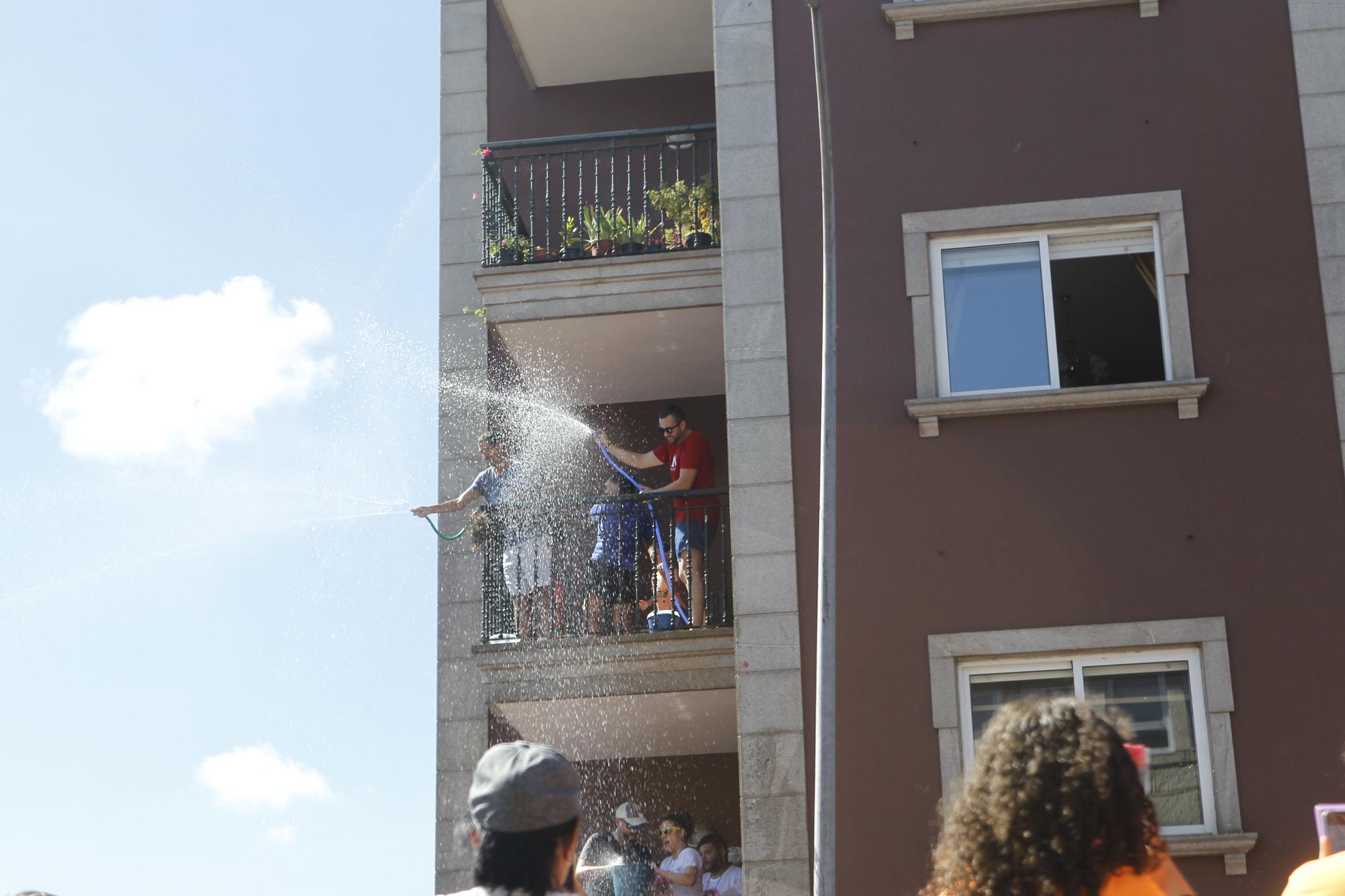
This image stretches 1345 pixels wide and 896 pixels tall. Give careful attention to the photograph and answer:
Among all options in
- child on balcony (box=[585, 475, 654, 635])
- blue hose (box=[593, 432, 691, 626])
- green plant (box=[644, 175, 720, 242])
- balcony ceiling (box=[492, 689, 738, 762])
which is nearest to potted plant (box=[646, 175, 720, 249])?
green plant (box=[644, 175, 720, 242])

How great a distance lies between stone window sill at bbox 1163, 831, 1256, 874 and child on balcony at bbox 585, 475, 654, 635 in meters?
4.66

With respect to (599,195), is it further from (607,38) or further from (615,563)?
(615,563)

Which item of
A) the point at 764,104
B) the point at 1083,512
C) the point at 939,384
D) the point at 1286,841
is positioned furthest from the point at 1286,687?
the point at 764,104

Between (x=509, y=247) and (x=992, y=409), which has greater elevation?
(x=509, y=247)

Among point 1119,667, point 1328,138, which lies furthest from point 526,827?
point 1328,138

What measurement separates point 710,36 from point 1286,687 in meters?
8.39

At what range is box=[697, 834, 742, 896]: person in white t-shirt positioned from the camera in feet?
43.0

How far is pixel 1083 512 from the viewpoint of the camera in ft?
39.4

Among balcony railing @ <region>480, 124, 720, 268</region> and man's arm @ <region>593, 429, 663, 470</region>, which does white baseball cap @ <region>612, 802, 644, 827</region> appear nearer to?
man's arm @ <region>593, 429, 663, 470</region>

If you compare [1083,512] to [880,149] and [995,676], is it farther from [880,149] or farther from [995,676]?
[880,149]

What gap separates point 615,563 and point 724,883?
2.70 meters

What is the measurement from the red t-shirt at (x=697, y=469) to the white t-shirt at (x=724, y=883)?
9.24 feet

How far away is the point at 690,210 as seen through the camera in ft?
47.9

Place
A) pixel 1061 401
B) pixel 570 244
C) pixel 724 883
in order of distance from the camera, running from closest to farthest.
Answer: pixel 1061 401 → pixel 724 883 → pixel 570 244
